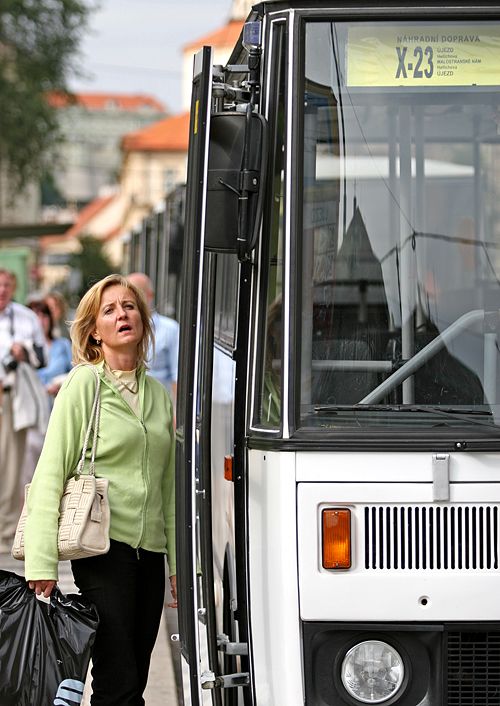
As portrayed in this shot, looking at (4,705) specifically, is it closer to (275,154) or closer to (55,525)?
(55,525)

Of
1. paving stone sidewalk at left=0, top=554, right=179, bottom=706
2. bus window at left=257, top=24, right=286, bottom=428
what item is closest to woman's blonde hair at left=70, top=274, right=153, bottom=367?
bus window at left=257, top=24, right=286, bottom=428

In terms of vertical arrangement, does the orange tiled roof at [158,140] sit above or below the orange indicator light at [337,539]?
above

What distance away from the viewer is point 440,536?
4281 mm

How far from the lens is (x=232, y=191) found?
4.39 metres

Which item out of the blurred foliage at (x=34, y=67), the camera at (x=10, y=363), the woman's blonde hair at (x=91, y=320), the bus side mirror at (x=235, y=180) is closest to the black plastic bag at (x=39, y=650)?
the woman's blonde hair at (x=91, y=320)

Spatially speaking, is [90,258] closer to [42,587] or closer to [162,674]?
[162,674]

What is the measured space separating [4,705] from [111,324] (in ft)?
4.41

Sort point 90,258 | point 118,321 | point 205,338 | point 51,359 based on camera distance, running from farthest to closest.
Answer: point 90,258
point 51,359
point 118,321
point 205,338

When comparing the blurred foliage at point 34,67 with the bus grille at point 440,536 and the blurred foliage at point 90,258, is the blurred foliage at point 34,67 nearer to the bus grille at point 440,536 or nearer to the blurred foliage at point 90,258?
the blurred foliage at point 90,258

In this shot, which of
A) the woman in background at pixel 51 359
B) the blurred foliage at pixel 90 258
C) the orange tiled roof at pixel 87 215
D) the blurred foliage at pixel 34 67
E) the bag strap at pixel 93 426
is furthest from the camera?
the orange tiled roof at pixel 87 215

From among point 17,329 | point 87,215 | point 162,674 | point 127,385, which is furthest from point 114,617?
point 87,215

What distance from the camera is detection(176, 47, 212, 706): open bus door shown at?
4355 mm

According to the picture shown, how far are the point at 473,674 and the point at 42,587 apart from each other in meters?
1.47

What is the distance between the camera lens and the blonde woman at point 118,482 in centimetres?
496
